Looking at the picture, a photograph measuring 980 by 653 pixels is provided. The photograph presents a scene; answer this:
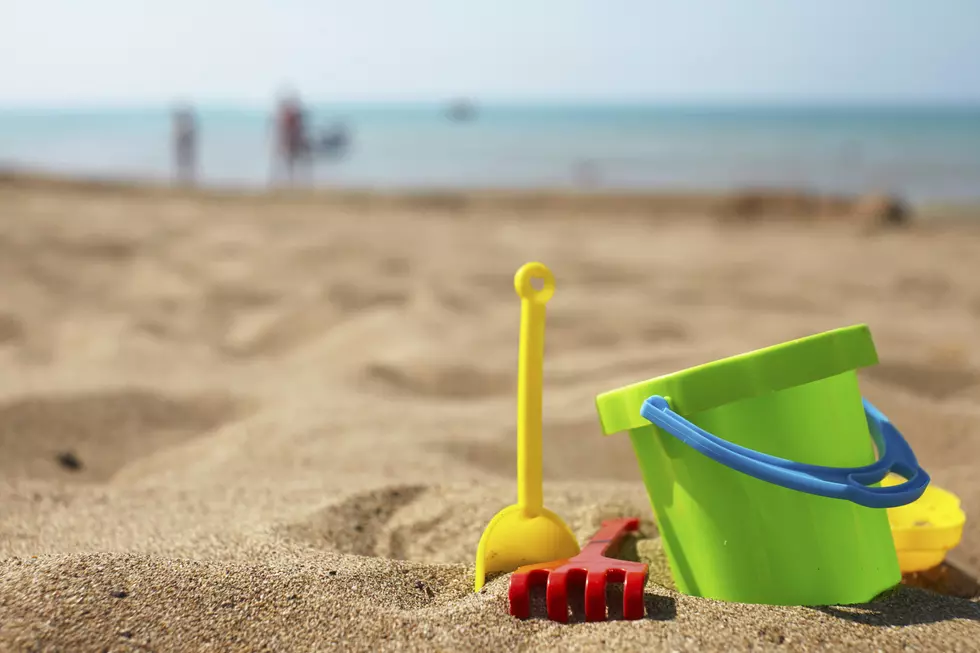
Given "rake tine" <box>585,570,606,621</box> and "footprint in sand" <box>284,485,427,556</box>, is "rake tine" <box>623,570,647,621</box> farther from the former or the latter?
"footprint in sand" <box>284,485,427,556</box>

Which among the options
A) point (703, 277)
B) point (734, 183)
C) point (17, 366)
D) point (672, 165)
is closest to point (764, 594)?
point (17, 366)

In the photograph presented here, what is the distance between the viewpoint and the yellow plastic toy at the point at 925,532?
4.81 ft

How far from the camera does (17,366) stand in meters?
3.06

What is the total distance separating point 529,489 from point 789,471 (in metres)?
0.38

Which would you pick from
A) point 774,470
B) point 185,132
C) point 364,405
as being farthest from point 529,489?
point 185,132

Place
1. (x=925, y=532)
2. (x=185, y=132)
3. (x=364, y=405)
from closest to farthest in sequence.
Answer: (x=925, y=532), (x=364, y=405), (x=185, y=132)

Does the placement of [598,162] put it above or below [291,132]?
below

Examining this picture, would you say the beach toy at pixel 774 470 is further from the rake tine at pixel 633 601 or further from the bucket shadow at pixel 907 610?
the rake tine at pixel 633 601

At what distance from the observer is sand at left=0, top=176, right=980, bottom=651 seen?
1149 millimetres

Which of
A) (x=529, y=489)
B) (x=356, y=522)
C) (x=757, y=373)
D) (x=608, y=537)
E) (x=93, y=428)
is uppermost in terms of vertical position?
(x=757, y=373)

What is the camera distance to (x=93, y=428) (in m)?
2.55

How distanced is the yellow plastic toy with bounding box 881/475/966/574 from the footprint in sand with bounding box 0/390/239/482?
179 centimetres

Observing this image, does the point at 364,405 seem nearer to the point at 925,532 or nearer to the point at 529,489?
the point at 529,489

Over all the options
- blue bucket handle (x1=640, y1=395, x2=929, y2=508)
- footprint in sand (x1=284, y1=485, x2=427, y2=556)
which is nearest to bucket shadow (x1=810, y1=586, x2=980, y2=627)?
blue bucket handle (x1=640, y1=395, x2=929, y2=508)
